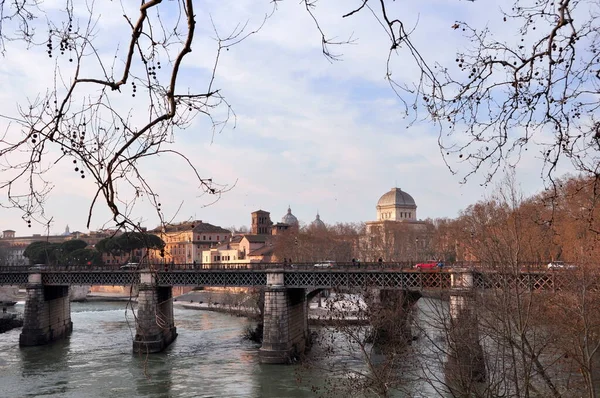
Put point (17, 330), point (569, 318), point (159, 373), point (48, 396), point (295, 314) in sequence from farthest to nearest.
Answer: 1. point (17, 330)
2. point (295, 314)
3. point (159, 373)
4. point (48, 396)
5. point (569, 318)

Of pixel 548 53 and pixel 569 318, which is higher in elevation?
pixel 548 53

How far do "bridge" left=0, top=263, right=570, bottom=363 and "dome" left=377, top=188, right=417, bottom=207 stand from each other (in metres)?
80.2

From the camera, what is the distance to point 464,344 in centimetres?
1634

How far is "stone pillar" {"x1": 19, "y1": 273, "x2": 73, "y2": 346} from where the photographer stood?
37281 mm

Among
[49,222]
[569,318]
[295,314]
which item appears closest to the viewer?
[49,222]

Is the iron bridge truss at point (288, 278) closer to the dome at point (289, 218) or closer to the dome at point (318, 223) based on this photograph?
the dome at point (318, 223)

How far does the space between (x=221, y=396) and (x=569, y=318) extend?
41.2ft

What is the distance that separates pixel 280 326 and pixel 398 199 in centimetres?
8918

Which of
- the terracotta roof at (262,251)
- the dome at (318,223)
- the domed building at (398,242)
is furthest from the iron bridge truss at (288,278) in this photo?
the dome at (318,223)

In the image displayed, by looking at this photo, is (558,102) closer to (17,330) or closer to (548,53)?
(548,53)

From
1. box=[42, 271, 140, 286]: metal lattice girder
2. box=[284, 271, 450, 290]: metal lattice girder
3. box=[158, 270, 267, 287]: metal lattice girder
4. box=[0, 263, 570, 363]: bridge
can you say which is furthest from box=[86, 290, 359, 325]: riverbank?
box=[42, 271, 140, 286]: metal lattice girder

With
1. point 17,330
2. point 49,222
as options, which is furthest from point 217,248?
point 49,222

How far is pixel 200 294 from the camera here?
76312 millimetres

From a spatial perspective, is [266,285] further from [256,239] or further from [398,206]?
[398,206]
